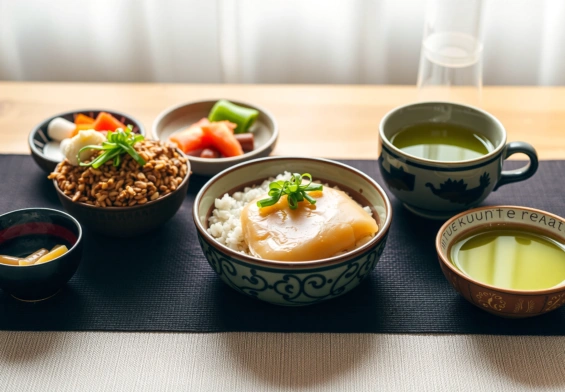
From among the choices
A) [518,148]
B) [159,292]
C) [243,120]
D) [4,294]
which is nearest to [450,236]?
[518,148]

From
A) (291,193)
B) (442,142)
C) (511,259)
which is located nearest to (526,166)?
(442,142)

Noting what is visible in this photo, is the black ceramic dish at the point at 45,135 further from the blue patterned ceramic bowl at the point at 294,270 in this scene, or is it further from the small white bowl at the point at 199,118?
the blue patterned ceramic bowl at the point at 294,270

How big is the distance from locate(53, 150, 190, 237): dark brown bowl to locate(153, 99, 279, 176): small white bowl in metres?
0.19

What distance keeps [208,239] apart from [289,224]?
0.45 ft

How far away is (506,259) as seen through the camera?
1.14 meters

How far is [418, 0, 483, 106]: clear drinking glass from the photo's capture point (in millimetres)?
1762

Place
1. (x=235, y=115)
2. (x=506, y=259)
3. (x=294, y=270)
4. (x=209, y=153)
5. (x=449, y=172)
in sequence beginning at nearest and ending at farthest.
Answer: (x=294, y=270)
(x=506, y=259)
(x=449, y=172)
(x=209, y=153)
(x=235, y=115)

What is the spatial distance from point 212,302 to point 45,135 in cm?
70

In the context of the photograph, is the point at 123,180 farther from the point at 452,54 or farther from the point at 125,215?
the point at 452,54

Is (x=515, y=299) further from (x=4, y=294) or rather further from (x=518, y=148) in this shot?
(x=4, y=294)

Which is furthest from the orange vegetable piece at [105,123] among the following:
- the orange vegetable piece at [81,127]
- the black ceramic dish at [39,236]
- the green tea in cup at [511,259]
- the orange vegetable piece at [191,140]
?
the green tea in cup at [511,259]

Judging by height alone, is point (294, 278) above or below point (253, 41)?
above

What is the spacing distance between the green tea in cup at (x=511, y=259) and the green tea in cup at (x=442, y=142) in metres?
0.21

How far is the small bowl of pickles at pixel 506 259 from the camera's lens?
3.39 feet
